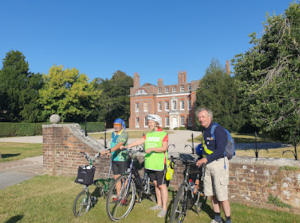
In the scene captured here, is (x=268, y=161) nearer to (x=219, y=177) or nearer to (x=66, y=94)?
(x=219, y=177)

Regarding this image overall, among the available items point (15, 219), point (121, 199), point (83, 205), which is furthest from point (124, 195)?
point (15, 219)

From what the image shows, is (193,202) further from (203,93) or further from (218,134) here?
(203,93)

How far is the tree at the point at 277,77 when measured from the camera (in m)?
9.88

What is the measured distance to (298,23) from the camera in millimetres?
10172

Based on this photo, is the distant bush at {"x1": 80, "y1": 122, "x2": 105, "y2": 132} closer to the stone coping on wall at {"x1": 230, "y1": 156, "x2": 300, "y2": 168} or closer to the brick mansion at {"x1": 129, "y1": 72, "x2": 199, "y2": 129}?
the brick mansion at {"x1": 129, "y1": 72, "x2": 199, "y2": 129}

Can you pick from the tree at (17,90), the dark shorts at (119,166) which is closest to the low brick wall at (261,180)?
the dark shorts at (119,166)

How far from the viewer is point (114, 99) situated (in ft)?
189

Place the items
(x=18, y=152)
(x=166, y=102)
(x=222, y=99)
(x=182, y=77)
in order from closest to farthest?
(x=18, y=152) < (x=222, y=99) < (x=182, y=77) < (x=166, y=102)

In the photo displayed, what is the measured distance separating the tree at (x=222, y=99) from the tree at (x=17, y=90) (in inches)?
1118

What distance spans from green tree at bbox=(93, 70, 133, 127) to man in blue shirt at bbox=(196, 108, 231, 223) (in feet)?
172

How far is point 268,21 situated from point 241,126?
64.1ft

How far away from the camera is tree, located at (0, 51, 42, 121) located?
1337 inches

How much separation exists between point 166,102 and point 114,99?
14.8 metres

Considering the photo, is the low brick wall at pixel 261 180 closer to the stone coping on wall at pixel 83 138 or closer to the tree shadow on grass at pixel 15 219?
the stone coping on wall at pixel 83 138
